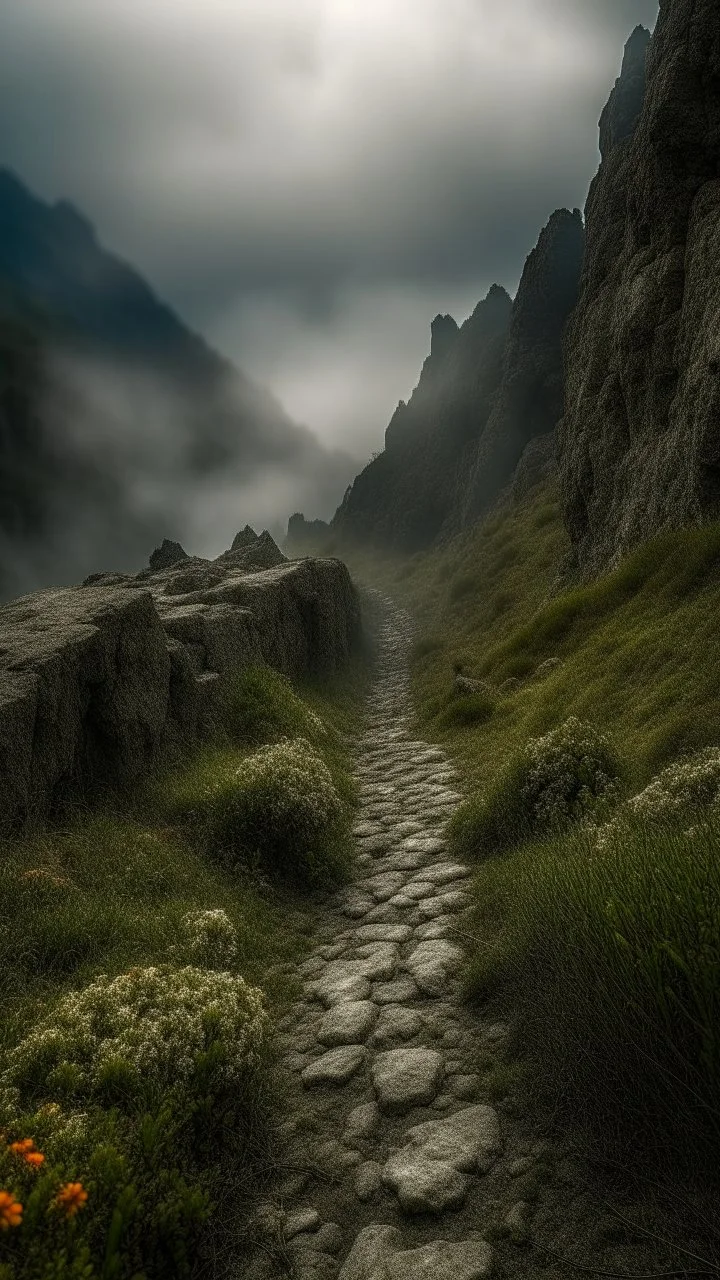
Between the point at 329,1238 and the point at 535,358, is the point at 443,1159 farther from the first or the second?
the point at 535,358

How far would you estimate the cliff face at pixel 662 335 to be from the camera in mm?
15242

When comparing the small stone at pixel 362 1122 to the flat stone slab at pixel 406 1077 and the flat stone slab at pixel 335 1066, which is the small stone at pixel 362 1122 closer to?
the flat stone slab at pixel 406 1077

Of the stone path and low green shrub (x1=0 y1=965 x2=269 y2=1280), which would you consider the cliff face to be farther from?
low green shrub (x1=0 y1=965 x2=269 y2=1280)

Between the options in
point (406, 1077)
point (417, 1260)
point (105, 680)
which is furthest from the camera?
point (105, 680)

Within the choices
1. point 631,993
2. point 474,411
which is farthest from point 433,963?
point 474,411

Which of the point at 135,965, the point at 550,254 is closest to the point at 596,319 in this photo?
the point at 135,965

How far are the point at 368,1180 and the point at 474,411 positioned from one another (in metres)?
72.7

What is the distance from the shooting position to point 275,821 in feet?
30.1

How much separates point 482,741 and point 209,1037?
9.40m

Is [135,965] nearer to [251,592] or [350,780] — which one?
[350,780]

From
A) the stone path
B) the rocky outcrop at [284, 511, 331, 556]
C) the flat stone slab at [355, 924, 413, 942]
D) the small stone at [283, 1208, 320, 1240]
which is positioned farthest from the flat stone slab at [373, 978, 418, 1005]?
the rocky outcrop at [284, 511, 331, 556]

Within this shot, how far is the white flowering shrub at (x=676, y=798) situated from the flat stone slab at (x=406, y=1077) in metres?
2.07

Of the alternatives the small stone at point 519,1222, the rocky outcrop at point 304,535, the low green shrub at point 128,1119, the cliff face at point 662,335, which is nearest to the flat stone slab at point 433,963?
the low green shrub at point 128,1119

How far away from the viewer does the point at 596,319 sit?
930 inches
